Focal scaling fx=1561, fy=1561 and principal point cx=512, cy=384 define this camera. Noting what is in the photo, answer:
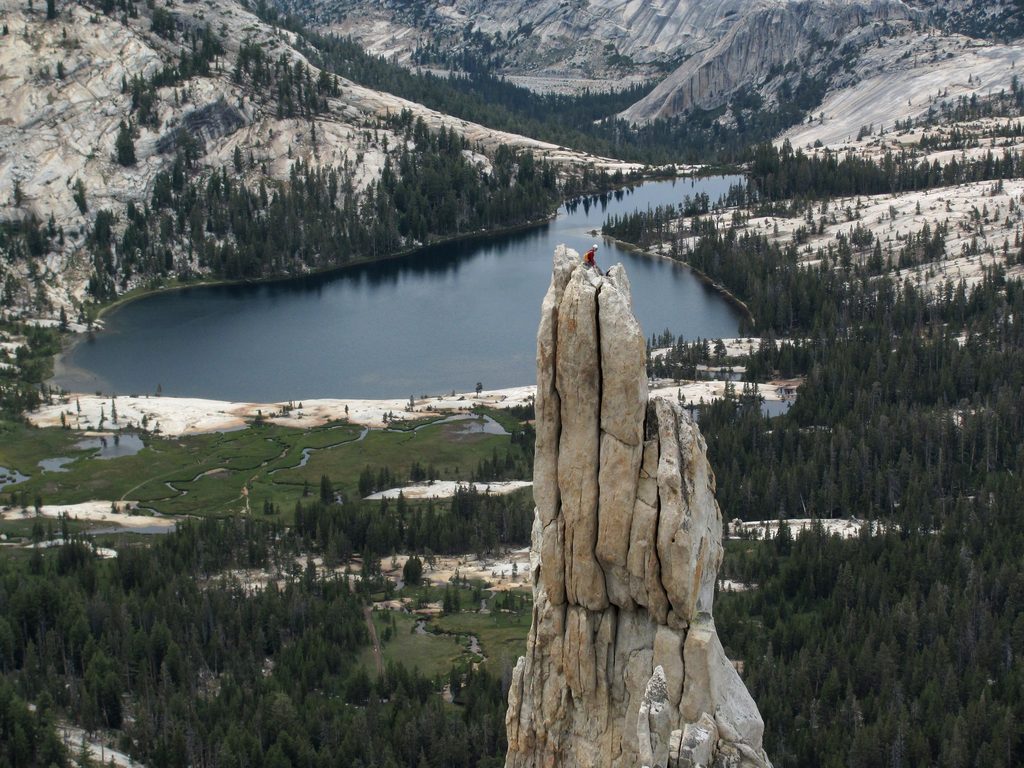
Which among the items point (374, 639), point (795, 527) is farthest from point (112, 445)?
point (795, 527)

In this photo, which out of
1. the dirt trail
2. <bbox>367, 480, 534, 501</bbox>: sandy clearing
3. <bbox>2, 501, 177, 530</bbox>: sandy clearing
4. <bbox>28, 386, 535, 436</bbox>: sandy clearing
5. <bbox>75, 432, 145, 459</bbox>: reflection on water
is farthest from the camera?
<bbox>28, 386, 535, 436</bbox>: sandy clearing

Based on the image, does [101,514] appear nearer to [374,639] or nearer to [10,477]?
[10,477]

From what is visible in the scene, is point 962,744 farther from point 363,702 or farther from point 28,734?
point 28,734

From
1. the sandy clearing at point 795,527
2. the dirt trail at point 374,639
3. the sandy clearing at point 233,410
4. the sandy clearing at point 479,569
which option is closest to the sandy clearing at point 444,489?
the sandy clearing at point 479,569

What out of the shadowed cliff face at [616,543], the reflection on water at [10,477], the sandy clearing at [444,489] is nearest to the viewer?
the shadowed cliff face at [616,543]

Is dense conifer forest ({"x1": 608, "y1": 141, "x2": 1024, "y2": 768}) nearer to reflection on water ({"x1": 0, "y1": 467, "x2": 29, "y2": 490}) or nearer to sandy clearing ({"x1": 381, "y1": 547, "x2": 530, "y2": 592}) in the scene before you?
sandy clearing ({"x1": 381, "y1": 547, "x2": 530, "y2": 592})

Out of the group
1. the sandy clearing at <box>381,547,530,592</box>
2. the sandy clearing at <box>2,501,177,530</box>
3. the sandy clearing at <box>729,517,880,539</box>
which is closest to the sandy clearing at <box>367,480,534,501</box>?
the sandy clearing at <box>381,547,530,592</box>

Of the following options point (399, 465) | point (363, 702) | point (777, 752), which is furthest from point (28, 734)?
point (399, 465)

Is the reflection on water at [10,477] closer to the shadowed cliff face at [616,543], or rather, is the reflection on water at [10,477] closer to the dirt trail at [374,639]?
the dirt trail at [374,639]

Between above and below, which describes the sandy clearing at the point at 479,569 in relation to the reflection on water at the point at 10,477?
below

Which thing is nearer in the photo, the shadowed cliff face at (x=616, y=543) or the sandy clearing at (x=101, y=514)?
the shadowed cliff face at (x=616, y=543)
